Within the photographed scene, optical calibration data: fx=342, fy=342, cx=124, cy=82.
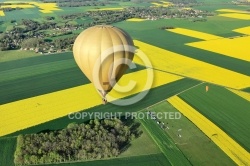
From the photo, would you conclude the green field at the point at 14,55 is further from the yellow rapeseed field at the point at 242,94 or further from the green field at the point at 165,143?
the yellow rapeseed field at the point at 242,94

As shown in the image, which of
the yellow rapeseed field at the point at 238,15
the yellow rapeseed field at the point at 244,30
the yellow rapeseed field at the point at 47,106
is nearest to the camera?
the yellow rapeseed field at the point at 47,106

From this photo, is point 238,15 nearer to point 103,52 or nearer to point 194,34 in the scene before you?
point 194,34

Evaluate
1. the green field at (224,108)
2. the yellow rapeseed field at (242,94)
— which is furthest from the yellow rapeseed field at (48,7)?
the yellow rapeseed field at (242,94)

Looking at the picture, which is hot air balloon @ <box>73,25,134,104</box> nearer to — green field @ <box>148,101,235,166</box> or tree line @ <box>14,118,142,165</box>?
tree line @ <box>14,118,142,165</box>

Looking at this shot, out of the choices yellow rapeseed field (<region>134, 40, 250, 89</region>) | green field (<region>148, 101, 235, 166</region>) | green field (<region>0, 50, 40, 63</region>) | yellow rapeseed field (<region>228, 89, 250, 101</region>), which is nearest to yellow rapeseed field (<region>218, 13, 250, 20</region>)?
yellow rapeseed field (<region>134, 40, 250, 89</region>)

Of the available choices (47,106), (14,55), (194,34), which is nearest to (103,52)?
(47,106)

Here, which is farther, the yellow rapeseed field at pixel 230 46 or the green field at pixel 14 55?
the yellow rapeseed field at pixel 230 46
